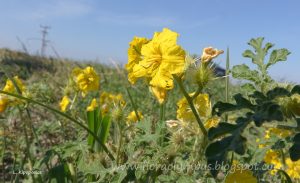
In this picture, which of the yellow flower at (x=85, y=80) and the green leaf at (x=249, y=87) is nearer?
the green leaf at (x=249, y=87)

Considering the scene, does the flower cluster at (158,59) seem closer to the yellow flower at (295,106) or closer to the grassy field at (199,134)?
the grassy field at (199,134)

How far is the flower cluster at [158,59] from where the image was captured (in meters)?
1.30

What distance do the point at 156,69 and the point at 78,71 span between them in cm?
138

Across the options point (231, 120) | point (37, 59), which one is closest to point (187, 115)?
point (231, 120)

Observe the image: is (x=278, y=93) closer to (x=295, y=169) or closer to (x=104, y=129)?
(x=104, y=129)

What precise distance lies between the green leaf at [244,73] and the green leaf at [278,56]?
0.31ft

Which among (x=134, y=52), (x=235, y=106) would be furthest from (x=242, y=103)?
(x=134, y=52)

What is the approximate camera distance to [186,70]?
127 cm

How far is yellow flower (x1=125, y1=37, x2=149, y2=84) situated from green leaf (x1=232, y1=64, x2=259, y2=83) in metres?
0.35

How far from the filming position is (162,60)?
1.36m

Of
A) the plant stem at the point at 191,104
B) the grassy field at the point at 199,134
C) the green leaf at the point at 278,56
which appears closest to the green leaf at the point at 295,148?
the grassy field at the point at 199,134

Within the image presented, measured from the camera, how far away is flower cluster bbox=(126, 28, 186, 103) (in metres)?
1.30

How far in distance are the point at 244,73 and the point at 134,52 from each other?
0.41 meters

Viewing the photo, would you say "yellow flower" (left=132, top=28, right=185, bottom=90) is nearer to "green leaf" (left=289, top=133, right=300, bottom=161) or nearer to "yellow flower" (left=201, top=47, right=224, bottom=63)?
"yellow flower" (left=201, top=47, right=224, bottom=63)
